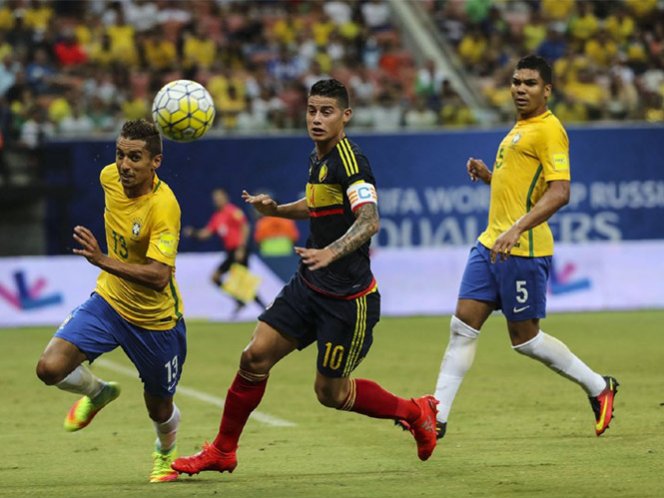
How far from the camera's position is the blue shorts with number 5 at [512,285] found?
28.0 ft

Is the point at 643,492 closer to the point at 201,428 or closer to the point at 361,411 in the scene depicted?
the point at 361,411

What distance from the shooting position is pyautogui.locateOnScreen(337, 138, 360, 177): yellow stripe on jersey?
7148 mm

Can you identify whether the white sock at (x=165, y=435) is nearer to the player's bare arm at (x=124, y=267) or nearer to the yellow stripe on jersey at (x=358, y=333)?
the player's bare arm at (x=124, y=267)

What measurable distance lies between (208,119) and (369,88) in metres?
16.0

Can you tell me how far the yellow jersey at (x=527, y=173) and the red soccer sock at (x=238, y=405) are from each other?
201 cm

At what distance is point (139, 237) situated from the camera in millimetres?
7340

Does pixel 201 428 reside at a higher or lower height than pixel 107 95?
lower

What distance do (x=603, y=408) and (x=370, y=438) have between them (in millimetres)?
1586

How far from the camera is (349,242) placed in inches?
271

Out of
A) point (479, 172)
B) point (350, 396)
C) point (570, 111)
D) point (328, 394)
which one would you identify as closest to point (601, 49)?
point (570, 111)

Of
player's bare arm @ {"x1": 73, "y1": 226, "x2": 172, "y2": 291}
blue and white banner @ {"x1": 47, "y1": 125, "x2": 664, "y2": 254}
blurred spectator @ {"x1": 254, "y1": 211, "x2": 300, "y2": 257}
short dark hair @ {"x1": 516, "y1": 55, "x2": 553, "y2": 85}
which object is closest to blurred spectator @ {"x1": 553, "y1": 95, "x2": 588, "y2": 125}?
blue and white banner @ {"x1": 47, "y1": 125, "x2": 664, "y2": 254}

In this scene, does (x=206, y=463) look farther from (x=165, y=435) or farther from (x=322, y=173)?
(x=322, y=173)

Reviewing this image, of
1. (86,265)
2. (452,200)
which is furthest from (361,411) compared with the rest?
(452,200)

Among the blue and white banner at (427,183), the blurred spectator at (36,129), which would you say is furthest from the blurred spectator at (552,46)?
the blurred spectator at (36,129)
